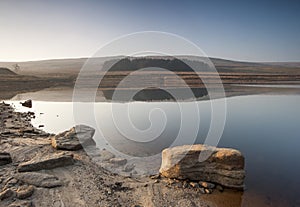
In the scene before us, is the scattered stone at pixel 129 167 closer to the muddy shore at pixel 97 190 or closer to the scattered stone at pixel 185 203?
the muddy shore at pixel 97 190

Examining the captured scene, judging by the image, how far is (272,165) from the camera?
440 inches

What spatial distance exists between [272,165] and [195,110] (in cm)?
1161

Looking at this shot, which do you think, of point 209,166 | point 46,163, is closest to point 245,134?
point 209,166

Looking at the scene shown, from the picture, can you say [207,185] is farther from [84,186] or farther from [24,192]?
[24,192]

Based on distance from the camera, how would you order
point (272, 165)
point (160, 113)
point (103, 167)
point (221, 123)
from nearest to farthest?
point (103, 167), point (272, 165), point (221, 123), point (160, 113)

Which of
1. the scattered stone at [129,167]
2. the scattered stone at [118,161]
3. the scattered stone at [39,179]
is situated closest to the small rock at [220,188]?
the scattered stone at [129,167]

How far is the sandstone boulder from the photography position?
342 inches

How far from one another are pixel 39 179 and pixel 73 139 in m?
4.09

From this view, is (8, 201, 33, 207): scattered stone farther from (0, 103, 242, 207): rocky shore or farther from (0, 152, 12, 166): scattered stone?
(0, 152, 12, 166): scattered stone

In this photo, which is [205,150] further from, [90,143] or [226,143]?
[90,143]

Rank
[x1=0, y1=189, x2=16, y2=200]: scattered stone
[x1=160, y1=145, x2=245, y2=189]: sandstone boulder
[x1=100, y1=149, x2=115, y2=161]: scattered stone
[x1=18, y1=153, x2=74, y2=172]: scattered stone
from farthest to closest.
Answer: [x1=100, y1=149, x2=115, y2=161]: scattered stone < [x1=160, y1=145, x2=245, y2=189]: sandstone boulder < [x1=18, y1=153, x2=74, y2=172]: scattered stone < [x1=0, y1=189, x2=16, y2=200]: scattered stone

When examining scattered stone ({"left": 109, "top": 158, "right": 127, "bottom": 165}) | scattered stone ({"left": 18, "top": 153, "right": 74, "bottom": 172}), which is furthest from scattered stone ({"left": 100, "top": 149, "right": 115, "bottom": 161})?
scattered stone ({"left": 18, "top": 153, "right": 74, "bottom": 172})

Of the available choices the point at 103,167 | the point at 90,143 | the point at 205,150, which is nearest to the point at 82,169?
the point at 103,167

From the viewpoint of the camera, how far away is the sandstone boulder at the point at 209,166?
28.5ft
